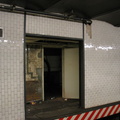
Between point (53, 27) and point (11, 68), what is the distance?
1363mm

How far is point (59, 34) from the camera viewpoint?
148 inches

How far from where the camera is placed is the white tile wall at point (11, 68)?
306 cm

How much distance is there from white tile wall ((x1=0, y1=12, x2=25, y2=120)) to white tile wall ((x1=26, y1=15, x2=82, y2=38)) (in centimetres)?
23

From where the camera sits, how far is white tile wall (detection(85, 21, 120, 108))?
4.23m

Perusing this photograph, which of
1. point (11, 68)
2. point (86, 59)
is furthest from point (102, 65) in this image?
point (11, 68)

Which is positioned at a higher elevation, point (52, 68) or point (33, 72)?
point (52, 68)

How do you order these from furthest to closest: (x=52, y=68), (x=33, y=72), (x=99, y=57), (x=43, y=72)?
(x=52, y=68)
(x=43, y=72)
(x=33, y=72)
(x=99, y=57)

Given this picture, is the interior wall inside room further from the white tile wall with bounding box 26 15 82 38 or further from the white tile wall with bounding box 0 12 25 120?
the white tile wall with bounding box 0 12 25 120

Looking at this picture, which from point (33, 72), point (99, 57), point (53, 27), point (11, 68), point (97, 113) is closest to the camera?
point (11, 68)

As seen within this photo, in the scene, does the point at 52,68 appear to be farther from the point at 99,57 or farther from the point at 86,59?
the point at 86,59

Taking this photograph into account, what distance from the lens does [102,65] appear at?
178 inches

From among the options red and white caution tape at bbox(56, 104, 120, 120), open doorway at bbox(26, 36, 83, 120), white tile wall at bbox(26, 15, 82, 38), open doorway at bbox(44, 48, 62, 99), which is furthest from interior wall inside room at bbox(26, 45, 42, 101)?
open doorway at bbox(44, 48, 62, 99)

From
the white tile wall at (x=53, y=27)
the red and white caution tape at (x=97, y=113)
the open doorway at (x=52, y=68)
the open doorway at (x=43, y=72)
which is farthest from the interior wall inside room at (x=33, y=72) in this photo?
the open doorway at (x=52, y=68)

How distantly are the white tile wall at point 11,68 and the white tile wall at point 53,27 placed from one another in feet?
0.75
